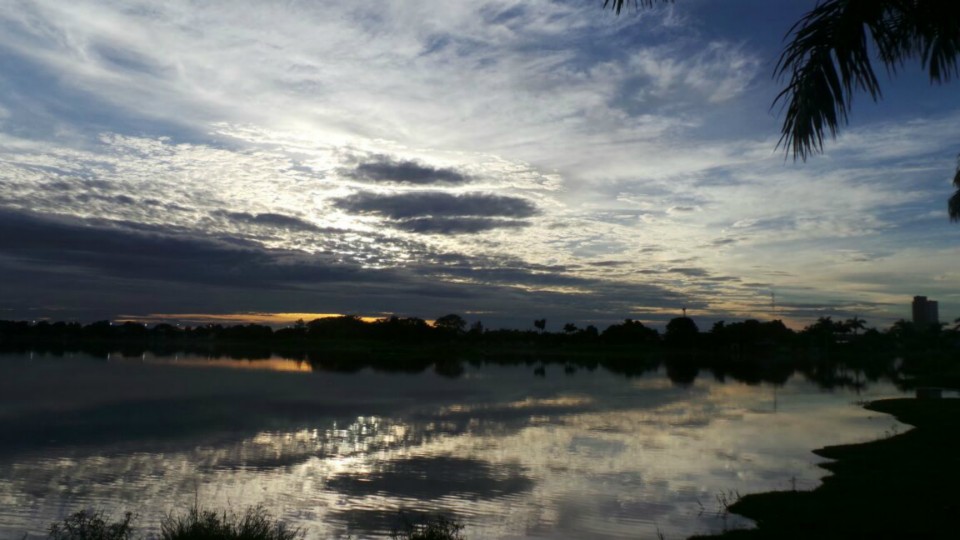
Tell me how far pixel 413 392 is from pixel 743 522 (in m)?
36.5

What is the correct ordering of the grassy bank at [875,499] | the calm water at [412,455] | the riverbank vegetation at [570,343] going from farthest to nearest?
the riverbank vegetation at [570,343], the calm water at [412,455], the grassy bank at [875,499]

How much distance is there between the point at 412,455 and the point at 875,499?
46.2 ft

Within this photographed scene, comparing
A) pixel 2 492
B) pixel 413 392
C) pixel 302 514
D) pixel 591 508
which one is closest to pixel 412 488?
pixel 302 514

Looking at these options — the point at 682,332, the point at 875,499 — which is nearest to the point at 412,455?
the point at 875,499

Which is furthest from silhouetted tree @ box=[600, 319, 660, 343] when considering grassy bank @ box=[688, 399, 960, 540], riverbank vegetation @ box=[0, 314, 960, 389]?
grassy bank @ box=[688, 399, 960, 540]

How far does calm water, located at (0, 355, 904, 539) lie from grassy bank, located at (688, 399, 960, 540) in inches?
41.7

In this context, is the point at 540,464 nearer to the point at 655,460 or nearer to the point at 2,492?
the point at 655,460

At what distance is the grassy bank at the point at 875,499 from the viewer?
13.1 metres

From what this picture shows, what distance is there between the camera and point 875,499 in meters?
15.6

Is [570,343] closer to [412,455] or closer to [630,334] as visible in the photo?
[630,334]

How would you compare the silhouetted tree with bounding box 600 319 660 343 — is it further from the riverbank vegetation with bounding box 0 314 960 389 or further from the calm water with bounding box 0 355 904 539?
the calm water with bounding box 0 355 904 539

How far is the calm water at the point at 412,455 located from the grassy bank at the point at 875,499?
3.48 ft

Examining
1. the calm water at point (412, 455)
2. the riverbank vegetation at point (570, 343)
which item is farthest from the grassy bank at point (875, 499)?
the riverbank vegetation at point (570, 343)

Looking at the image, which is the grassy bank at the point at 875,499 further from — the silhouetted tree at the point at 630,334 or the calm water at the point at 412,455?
the silhouetted tree at the point at 630,334
